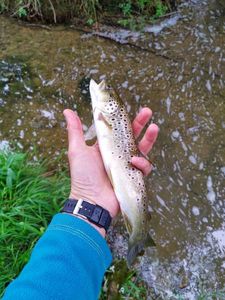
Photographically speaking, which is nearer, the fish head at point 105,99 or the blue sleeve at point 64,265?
the blue sleeve at point 64,265

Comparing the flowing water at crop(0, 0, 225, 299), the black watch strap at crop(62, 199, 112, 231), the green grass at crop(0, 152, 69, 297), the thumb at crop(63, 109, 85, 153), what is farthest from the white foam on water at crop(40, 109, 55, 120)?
the black watch strap at crop(62, 199, 112, 231)

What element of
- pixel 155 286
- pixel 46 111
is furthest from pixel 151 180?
pixel 46 111

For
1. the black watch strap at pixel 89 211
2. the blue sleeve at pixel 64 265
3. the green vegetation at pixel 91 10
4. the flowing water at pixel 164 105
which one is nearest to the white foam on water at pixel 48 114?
the flowing water at pixel 164 105

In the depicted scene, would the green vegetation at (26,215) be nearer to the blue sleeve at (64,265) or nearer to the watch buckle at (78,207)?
the watch buckle at (78,207)

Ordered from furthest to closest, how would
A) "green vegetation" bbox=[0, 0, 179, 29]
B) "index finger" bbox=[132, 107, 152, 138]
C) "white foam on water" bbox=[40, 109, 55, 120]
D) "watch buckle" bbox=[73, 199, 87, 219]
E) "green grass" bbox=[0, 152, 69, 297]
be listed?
1. "green vegetation" bbox=[0, 0, 179, 29]
2. "white foam on water" bbox=[40, 109, 55, 120]
3. "green grass" bbox=[0, 152, 69, 297]
4. "index finger" bbox=[132, 107, 152, 138]
5. "watch buckle" bbox=[73, 199, 87, 219]

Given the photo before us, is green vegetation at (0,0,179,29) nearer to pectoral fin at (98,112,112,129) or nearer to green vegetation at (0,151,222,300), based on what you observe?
green vegetation at (0,151,222,300)

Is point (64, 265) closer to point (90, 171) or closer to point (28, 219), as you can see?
point (90, 171)
